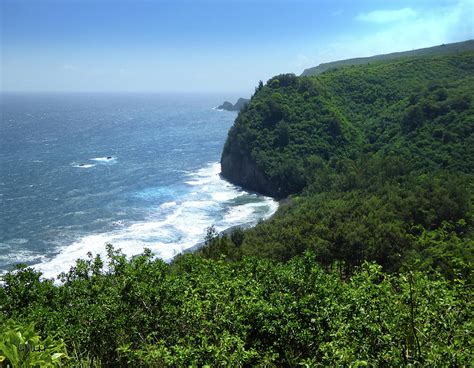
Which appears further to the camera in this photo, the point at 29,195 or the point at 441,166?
the point at 29,195

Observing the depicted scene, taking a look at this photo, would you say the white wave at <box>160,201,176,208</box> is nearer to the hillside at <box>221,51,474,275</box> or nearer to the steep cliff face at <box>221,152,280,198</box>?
the steep cliff face at <box>221,152,280,198</box>

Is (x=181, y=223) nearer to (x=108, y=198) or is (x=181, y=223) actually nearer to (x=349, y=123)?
(x=108, y=198)

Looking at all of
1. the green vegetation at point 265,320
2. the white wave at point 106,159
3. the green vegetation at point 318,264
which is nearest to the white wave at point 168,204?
the green vegetation at point 318,264

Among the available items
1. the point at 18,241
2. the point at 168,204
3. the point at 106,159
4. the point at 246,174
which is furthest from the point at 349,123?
the point at 18,241

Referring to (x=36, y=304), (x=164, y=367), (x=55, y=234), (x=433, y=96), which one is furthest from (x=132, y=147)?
(x=164, y=367)

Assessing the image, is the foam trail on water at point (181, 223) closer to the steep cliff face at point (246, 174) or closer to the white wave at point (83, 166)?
the steep cliff face at point (246, 174)

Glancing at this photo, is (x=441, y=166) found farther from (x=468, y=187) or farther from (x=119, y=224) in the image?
(x=119, y=224)

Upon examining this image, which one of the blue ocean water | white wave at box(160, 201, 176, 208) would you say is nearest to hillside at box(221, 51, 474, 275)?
the blue ocean water
